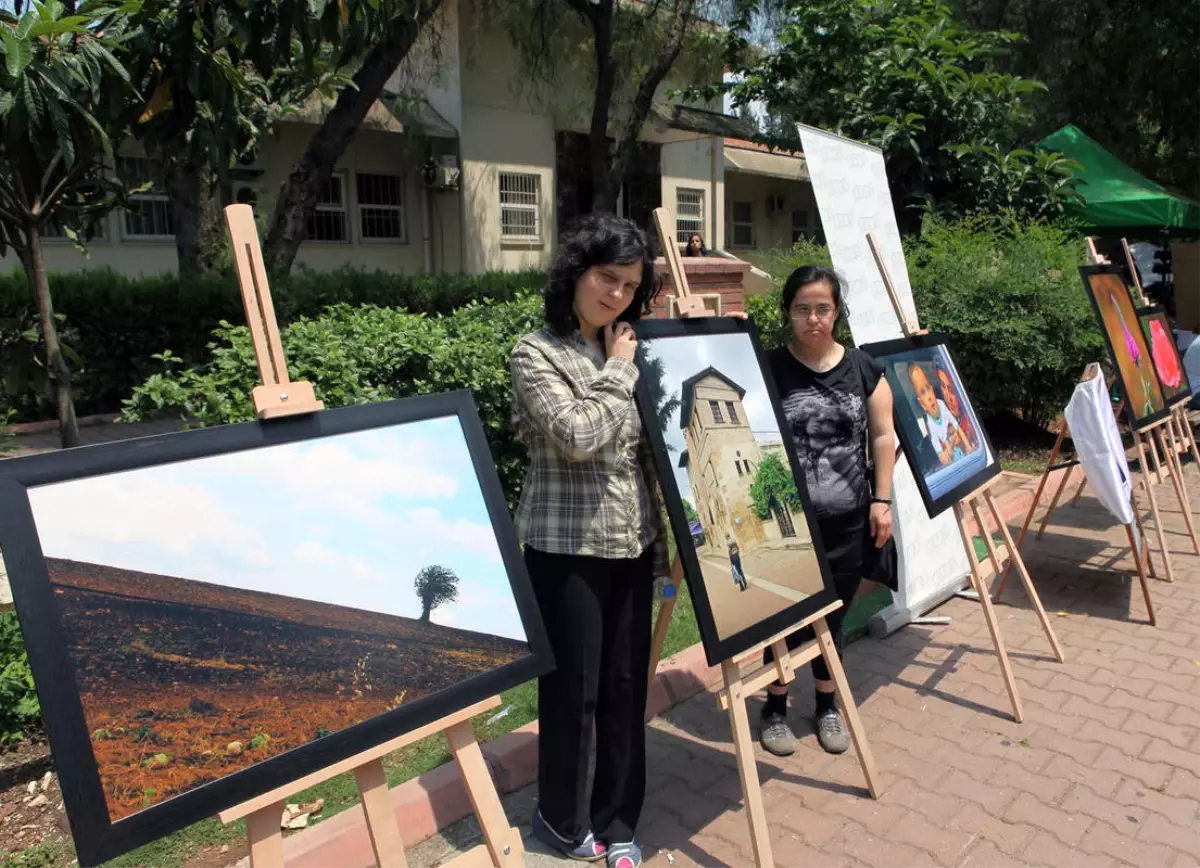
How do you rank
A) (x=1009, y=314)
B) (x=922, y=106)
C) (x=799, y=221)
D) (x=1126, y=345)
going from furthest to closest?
(x=799, y=221), (x=922, y=106), (x=1009, y=314), (x=1126, y=345)

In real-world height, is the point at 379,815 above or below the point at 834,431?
below

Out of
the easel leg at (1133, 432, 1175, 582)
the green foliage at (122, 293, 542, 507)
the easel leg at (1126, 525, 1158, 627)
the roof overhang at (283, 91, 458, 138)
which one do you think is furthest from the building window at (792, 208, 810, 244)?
the easel leg at (1126, 525, 1158, 627)

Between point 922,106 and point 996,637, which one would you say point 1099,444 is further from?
point 922,106

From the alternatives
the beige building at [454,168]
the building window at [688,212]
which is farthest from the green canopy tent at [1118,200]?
the building window at [688,212]

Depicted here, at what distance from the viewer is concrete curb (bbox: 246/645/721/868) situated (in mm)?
2516

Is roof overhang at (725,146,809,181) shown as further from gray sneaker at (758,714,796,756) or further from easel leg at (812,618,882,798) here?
easel leg at (812,618,882,798)

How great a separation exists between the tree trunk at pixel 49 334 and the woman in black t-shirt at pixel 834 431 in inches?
118

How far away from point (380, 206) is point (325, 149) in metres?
6.98

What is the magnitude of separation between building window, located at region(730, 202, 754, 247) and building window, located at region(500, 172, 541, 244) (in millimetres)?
7430

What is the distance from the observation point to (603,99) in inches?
468

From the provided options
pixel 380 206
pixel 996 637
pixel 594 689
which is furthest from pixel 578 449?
pixel 380 206

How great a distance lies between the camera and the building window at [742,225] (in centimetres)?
2206

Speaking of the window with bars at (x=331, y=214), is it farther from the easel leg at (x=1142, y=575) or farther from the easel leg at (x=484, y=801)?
the easel leg at (x=484, y=801)

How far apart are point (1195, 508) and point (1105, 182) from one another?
5904mm
